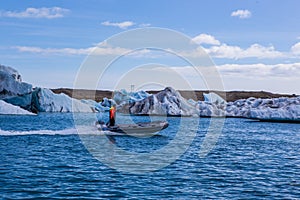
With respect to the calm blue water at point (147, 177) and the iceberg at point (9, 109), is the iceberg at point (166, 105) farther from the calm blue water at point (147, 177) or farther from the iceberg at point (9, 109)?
the calm blue water at point (147, 177)

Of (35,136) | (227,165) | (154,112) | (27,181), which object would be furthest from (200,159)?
(154,112)

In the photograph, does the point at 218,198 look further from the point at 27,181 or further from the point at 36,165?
the point at 36,165

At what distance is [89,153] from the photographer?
980 inches

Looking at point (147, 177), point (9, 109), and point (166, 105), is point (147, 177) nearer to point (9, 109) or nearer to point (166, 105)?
point (9, 109)

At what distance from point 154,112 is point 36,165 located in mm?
64738

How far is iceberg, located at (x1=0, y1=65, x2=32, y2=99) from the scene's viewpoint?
70062 millimetres

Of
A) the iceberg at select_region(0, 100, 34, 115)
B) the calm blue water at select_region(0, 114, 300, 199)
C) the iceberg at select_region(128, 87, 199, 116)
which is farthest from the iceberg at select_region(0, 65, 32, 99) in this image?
the calm blue water at select_region(0, 114, 300, 199)

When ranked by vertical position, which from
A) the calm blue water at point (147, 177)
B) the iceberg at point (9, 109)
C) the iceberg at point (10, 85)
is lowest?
the calm blue water at point (147, 177)

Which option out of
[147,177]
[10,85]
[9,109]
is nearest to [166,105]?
[9,109]

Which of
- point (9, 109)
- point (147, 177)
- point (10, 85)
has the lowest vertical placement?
point (147, 177)

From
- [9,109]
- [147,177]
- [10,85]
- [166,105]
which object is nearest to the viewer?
[147,177]

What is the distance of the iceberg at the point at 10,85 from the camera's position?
70.1m

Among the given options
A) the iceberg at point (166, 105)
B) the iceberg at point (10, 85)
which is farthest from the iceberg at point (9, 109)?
the iceberg at point (166, 105)

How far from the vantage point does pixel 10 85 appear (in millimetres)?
70438
